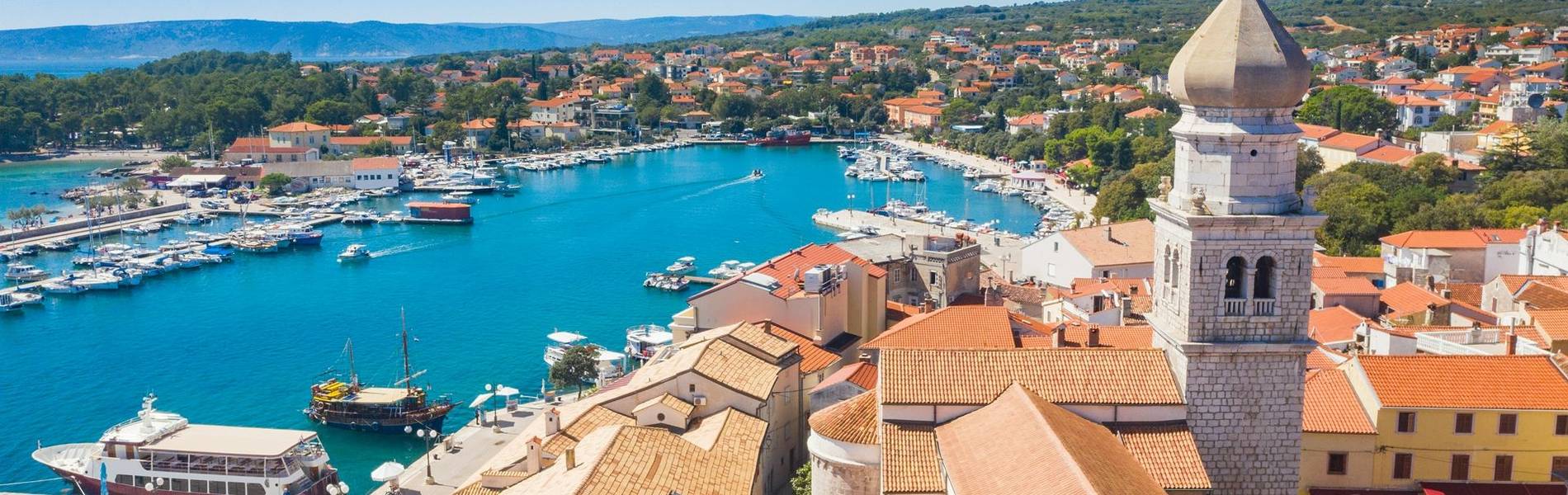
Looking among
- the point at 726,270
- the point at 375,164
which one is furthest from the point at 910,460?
the point at 375,164

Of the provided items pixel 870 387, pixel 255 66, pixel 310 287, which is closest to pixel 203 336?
pixel 310 287

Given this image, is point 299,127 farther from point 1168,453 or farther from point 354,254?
point 1168,453

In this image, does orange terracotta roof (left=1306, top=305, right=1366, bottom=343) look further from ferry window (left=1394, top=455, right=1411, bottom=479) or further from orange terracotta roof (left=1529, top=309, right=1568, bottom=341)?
ferry window (left=1394, top=455, right=1411, bottom=479)

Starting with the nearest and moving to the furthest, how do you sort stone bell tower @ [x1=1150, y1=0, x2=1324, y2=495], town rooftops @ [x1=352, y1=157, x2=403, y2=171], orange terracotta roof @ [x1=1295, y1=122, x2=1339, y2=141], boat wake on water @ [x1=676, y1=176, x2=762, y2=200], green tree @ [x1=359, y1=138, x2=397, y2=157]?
stone bell tower @ [x1=1150, y1=0, x2=1324, y2=495] → orange terracotta roof @ [x1=1295, y1=122, x2=1339, y2=141] → boat wake on water @ [x1=676, y1=176, x2=762, y2=200] → town rooftops @ [x1=352, y1=157, x2=403, y2=171] → green tree @ [x1=359, y1=138, x2=397, y2=157]

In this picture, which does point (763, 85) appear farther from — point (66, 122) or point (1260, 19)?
point (1260, 19)

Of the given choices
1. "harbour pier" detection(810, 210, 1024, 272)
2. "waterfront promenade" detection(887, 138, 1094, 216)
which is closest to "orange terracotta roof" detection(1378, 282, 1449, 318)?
"harbour pier" detection(810, 210, 1024, 272)

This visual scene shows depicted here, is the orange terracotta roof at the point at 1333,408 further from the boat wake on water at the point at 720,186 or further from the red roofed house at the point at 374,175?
the red roofed house at the point at 374,175
